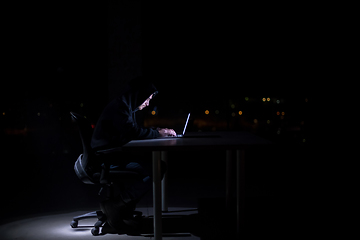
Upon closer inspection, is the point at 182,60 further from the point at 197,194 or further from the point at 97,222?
the point at 97,222

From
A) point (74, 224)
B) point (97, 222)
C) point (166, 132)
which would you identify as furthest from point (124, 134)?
point (74, 224)

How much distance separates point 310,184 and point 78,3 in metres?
5.74

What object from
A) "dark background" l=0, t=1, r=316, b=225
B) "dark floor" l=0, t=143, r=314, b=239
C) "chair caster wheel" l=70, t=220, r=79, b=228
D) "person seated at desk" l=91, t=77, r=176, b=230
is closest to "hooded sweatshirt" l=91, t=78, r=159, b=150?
"person seated at desk" l=91, t=77, r=176, b=230

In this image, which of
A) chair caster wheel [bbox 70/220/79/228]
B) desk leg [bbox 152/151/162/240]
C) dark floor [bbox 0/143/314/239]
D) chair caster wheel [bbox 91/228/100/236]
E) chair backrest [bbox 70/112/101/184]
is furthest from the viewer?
dark floor [bbox 0/143/314/239]

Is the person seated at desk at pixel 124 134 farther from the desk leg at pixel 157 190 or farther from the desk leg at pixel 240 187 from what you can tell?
the desk leg at pixel 240 187

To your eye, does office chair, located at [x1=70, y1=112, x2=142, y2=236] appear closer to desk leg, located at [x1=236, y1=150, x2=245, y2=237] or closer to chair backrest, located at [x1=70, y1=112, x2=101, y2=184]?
chair backrest, located at [x1=70, y1=112, x2=101, y2=184]

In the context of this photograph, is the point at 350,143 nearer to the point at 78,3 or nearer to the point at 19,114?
the point at 78,3

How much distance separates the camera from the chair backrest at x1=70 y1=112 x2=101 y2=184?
3123 mm

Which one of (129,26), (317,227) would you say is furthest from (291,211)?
(129,26)

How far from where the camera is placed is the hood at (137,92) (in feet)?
11.0

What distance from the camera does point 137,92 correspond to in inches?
133

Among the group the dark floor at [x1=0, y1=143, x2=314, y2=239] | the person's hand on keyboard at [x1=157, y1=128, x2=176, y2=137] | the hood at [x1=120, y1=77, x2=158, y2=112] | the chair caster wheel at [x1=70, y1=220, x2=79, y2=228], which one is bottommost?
the dark floor at [x1=0, y1=143, x2=314, y2=239]

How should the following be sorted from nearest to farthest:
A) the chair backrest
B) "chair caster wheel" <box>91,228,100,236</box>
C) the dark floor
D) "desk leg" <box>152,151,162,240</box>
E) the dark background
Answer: "desk leg" <box>152,151,162,240</box> → the chair backrest → "chair caster wheel" <box>91,228,100,236</box> → the dark floor → the dark background

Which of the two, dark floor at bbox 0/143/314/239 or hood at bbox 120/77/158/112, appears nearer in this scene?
hood at bbox 120/77/158/112
